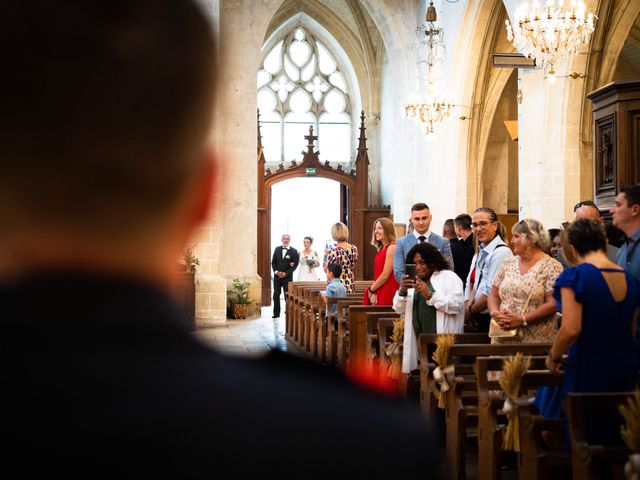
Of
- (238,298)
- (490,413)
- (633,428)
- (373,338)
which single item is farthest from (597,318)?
(238,298)

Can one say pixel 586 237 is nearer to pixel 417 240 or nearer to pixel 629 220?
pixel 629 220

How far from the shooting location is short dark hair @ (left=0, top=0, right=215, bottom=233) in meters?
0.63

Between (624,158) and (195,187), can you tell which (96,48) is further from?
(624,158)

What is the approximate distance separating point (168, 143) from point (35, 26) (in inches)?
5.2

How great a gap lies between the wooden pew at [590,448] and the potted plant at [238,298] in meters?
13.7

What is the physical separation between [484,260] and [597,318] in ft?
10.2

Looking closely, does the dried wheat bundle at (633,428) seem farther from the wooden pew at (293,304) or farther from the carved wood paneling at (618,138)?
the wooden pew at (293,304)

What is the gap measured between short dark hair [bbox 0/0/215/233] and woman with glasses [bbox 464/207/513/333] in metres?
6.47

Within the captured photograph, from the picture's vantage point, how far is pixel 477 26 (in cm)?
1725

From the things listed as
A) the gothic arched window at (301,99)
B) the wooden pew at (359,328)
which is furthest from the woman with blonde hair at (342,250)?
the gothic arched window at (301,99)

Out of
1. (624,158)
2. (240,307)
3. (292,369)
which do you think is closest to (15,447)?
(292,369)

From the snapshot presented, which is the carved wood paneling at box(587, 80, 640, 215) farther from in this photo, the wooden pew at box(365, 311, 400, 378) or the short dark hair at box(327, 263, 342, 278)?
the short dark hair at box(327, 263, 342, 278)

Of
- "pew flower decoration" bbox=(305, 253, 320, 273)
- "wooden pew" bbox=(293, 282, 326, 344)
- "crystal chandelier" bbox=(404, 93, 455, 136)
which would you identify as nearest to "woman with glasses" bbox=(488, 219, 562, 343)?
"wooden pew" bbox=(293, 282, 326, 344)

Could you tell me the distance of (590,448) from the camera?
3.62 m
